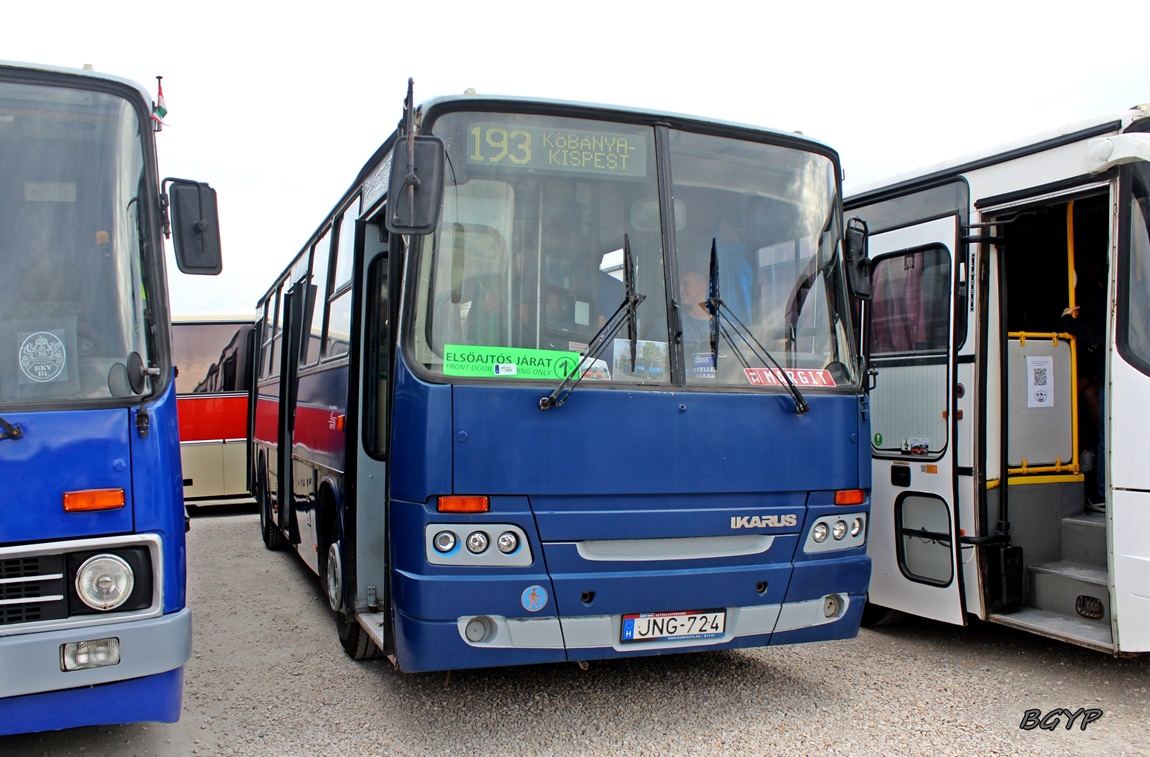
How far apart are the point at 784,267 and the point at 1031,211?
1.91 metres

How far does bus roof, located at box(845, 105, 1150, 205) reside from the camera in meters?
5.21

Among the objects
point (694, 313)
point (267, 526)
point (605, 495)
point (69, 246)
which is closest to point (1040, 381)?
point (694, 313)

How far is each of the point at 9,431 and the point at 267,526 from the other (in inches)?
306

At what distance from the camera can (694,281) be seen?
188 inches

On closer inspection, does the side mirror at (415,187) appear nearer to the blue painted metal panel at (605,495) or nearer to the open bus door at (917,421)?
the blue painted metal panel at (605,495)

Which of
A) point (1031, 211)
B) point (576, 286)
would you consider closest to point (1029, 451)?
point (1031, 211)

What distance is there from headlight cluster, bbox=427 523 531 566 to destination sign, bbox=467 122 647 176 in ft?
5.67

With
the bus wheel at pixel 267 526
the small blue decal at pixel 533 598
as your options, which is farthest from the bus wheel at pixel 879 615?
the bus wheel at pixel 267 526

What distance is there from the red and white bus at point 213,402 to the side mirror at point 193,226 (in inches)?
449

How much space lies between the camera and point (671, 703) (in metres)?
5.11

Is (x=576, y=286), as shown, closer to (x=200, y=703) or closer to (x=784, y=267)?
(x=784, y=267)

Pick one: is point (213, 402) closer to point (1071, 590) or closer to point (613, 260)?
point (613, 260)

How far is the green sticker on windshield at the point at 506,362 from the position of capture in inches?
172

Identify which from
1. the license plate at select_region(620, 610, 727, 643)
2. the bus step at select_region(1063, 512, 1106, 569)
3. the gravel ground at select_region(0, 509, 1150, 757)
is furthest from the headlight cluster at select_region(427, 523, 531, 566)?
the bus step at select_region(1063, 512, 1106, 569)
